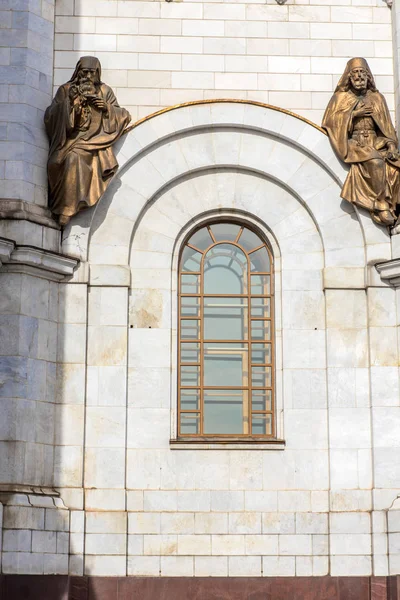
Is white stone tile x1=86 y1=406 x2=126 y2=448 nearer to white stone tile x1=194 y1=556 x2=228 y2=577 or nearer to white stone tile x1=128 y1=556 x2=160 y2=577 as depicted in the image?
white stone tile x1=128 y1=556 x2=160 y2=577

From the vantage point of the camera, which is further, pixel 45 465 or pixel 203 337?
pixel 203 337

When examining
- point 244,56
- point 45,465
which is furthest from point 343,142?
point 45,465

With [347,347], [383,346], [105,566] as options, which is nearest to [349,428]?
[347,347]

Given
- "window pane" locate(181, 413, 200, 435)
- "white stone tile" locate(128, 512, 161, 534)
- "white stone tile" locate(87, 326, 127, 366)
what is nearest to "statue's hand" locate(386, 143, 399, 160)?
"white stone tile" locate(87, 326, 127, 366)

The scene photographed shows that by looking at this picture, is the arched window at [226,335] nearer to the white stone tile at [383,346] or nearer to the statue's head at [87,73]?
the white stone tile at [383,346]

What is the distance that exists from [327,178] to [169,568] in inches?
280

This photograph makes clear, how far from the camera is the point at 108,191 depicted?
2291cm

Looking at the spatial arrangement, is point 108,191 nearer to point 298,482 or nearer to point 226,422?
point 226,422

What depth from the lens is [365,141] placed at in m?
23.1

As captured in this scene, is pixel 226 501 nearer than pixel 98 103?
Yes

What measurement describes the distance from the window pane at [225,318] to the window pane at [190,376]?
23.4 inches

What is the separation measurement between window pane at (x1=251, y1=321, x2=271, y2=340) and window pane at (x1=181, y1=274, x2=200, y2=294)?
3.71ft

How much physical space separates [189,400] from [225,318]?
1.55m

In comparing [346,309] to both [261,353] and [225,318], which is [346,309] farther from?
[225,318]
